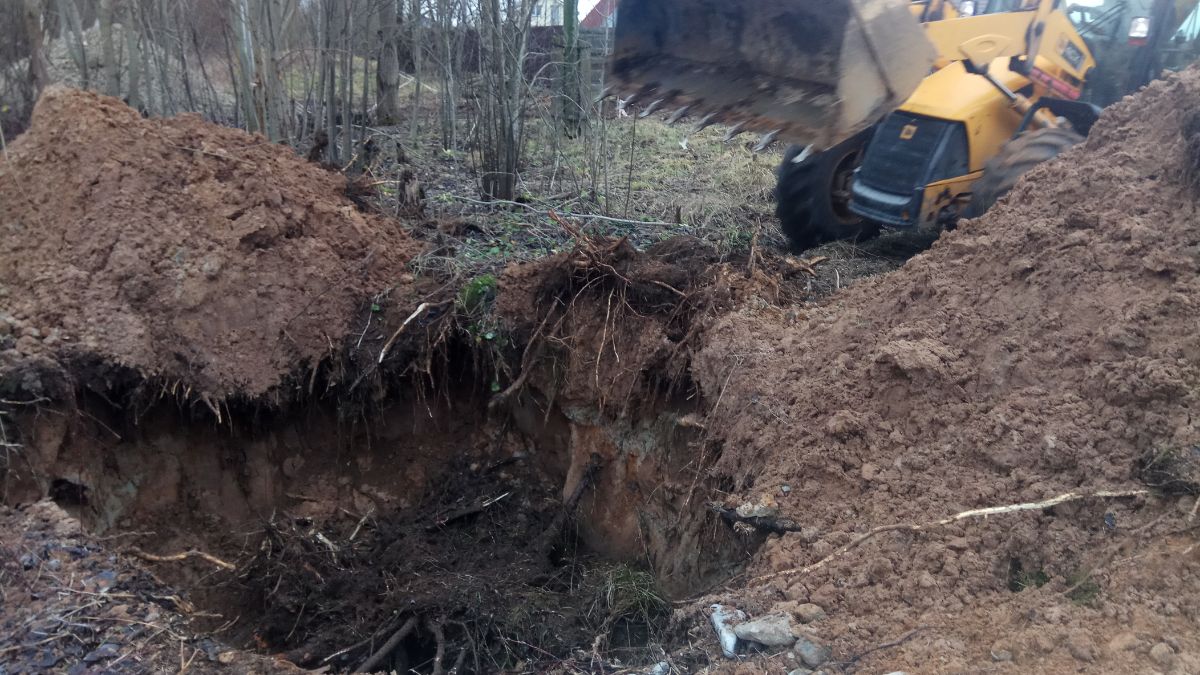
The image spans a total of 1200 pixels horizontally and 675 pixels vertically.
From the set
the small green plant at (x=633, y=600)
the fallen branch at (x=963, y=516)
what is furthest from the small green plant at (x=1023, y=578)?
the small green plant at (x=633, y=600)

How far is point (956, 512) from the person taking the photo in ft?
11.2

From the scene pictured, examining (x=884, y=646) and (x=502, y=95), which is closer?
(x=884, y=646)

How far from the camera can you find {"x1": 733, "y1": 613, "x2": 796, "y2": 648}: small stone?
3.14 meters

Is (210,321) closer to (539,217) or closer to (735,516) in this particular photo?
(539,217)

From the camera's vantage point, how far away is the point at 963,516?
132 inches

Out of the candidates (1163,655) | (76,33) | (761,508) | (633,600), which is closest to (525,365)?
(633,600)

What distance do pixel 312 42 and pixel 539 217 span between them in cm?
328

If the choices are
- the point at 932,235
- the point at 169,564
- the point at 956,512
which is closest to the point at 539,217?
the point at 932,235

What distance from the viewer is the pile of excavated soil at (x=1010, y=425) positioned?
2.88m

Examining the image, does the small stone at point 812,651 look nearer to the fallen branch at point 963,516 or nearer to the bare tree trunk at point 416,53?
the fallen branch at point 963,516

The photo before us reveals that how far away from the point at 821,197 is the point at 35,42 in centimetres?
855

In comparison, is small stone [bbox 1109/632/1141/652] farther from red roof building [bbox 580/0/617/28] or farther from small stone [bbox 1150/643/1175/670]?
red roof building [bbox 580/0/617/28]

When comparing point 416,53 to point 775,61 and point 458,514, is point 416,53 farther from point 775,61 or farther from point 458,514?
point 458,514

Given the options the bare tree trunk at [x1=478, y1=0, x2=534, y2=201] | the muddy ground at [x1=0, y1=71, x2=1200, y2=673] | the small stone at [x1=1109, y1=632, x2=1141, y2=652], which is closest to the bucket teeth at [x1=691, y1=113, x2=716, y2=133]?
the muddy ground at [x1=0, y1=71, x2=1200, y2=673]
